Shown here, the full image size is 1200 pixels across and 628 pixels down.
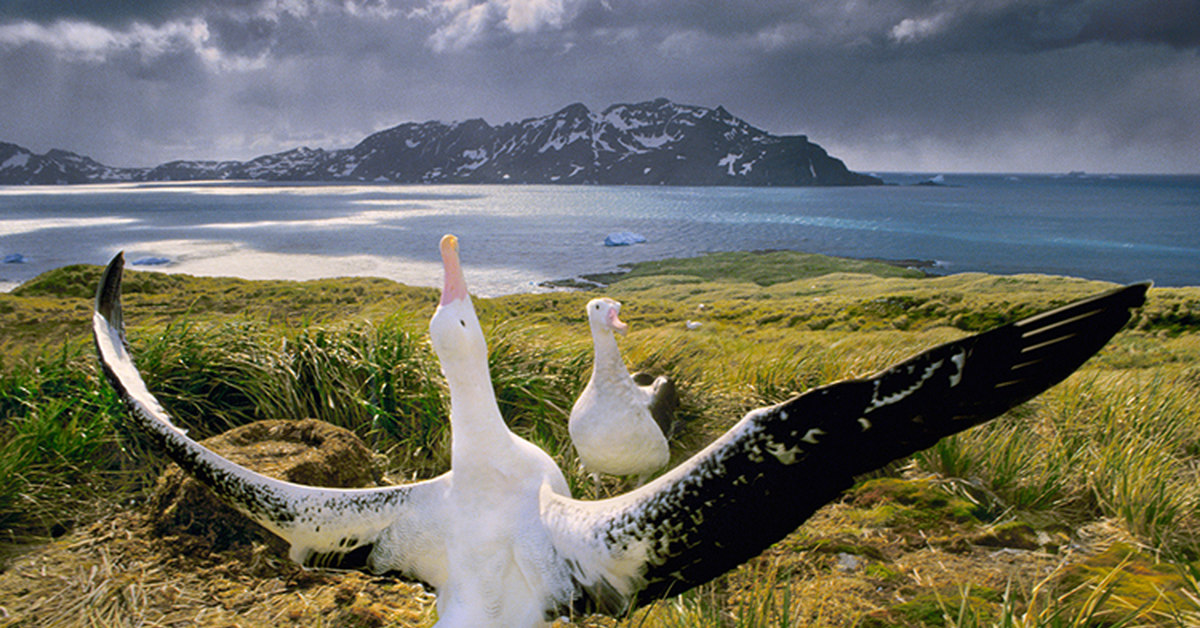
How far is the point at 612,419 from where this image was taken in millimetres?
3971

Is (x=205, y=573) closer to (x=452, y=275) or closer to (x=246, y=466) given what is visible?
(x=246, y=466)

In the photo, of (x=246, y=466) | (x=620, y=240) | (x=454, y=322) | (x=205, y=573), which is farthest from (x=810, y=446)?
(x=620, y=240)

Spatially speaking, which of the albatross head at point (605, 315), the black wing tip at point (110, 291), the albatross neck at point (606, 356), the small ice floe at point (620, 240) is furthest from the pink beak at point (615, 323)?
the small ice floe at point (620, 240)

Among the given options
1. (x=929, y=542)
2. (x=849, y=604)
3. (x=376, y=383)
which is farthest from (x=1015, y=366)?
(x=376, y=383)

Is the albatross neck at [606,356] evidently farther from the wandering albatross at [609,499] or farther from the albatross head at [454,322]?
the albatross head at [454,322]

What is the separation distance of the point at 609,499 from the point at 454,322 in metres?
1.02

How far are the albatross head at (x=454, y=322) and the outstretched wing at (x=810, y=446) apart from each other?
858 millimetres

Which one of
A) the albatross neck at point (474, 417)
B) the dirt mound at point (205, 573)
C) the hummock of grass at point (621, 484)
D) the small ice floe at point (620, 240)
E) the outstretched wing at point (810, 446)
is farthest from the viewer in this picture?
the small ice floe at point (620, 240)

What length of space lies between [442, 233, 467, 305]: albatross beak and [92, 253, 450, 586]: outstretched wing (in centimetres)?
99

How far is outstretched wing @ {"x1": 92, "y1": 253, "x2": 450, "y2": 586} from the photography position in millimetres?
2650

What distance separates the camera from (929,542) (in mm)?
3475

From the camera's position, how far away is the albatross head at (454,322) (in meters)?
2.32

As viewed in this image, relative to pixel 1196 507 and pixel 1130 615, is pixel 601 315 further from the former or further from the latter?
pixel 1196 507

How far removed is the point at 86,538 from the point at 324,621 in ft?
6.46
